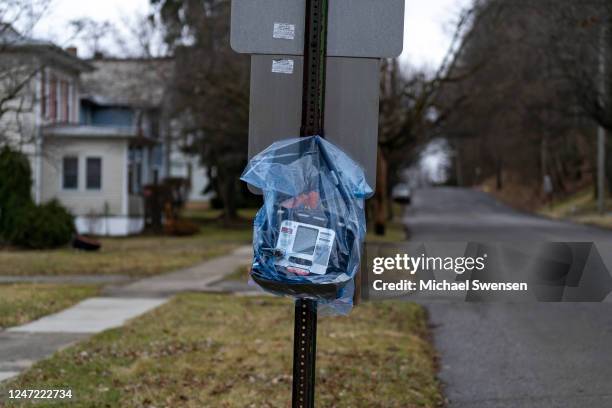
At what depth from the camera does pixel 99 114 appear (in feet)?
128

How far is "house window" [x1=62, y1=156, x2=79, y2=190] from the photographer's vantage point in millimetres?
33562

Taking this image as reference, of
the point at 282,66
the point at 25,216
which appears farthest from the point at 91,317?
the point at 25,216

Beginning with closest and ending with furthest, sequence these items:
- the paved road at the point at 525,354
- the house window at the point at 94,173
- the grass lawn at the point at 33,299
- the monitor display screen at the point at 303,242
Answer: the monitor display screen at the point at 303,242 < the paved road at the point at 525,354 < the grass lawn at the point at 33,299 < the house window at the point at 94,173

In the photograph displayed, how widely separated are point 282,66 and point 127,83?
3556 cm

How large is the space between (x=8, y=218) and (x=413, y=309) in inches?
700

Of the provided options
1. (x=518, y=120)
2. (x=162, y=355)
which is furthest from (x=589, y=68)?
(x=162, y=355)

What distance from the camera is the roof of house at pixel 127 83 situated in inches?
1341

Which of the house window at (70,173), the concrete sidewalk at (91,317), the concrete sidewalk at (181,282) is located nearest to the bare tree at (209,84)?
the house window at (70,173)

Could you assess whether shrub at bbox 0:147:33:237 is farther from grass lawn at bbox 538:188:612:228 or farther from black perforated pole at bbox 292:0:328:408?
black perforated pole at bbox 292:0:328:408

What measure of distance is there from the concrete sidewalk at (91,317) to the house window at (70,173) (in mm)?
16207

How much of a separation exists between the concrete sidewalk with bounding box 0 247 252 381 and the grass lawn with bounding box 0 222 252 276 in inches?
57.8

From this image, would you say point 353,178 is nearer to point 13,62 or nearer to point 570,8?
point 13,62

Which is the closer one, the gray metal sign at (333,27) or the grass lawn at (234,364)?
the gray metal sign at (333,27)

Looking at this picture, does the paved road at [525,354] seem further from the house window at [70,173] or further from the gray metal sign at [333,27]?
the house window at [70,173]
